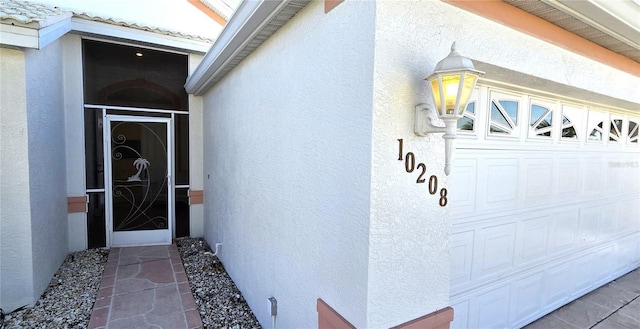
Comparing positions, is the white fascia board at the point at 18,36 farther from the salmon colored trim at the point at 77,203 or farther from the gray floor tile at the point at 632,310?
the gray floor tile at the point at 632,310

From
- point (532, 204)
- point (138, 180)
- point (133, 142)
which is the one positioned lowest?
point (138, 180)

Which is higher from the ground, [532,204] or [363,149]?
[363,149]

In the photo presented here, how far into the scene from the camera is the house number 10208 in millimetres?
1784

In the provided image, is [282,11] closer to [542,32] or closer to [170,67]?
[542,32]

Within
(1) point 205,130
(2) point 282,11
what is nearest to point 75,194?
(1) point 205,130

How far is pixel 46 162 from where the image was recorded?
4422 millimetres

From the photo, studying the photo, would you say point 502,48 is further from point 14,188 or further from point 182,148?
point 182,148

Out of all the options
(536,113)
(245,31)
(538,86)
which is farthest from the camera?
(536,113)

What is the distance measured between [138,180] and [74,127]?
1.54 meters

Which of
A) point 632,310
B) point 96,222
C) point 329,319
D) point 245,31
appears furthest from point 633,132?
point 96,222

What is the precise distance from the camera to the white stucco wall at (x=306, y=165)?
70.6 inches

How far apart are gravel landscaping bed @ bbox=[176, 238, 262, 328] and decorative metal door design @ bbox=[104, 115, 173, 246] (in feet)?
3.18

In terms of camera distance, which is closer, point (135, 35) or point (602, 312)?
point (602, 312)

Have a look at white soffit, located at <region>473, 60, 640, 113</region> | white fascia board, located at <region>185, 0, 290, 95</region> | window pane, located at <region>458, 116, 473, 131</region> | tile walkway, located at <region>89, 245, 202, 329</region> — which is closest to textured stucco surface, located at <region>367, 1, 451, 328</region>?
white soffit, located at <region>473, 60, 640, 113</region>
